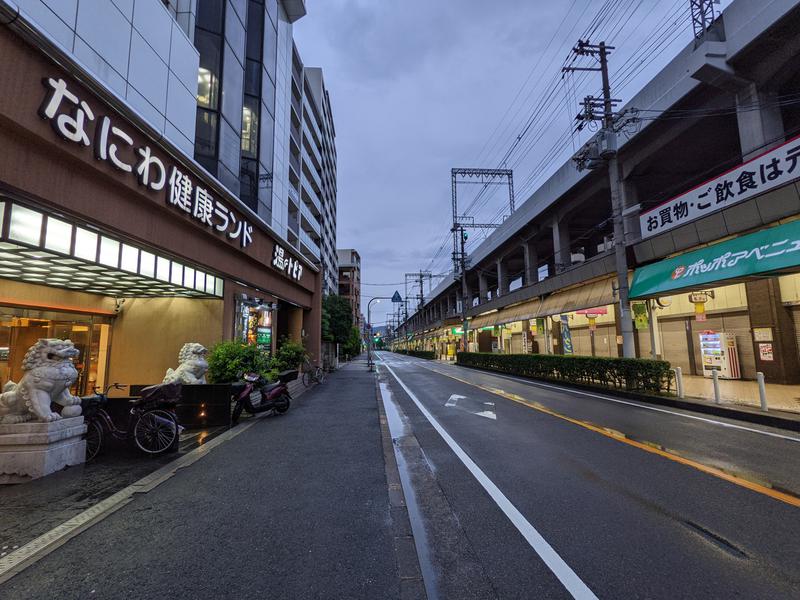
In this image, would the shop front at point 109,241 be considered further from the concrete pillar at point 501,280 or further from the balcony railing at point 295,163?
the concrete pillar at point 501,280

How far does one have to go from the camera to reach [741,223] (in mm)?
11922

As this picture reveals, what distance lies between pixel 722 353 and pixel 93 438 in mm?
21190

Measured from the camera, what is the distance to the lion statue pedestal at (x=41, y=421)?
4.91m

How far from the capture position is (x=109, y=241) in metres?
7.32

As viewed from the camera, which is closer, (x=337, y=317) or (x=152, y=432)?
(x=152, y=432)

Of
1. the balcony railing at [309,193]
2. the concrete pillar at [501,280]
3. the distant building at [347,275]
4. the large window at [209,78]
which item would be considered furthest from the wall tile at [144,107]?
→ the distant building at [347,275]

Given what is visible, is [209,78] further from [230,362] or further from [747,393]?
[747,393]

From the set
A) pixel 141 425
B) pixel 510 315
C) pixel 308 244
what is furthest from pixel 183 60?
pixel 308 244

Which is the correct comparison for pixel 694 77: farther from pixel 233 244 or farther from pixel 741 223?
pixel 233 244

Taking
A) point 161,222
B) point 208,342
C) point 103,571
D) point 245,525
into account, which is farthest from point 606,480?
point 208,342

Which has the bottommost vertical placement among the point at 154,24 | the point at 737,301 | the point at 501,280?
the point at 737,301

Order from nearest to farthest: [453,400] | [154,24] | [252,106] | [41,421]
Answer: [41,421] → [154,24] → [453,400] → [252,106]

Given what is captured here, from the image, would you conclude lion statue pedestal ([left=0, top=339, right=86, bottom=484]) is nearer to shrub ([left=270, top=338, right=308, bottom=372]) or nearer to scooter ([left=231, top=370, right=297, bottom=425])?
scooter ([left=231, top=370, right=297, bottom=425])

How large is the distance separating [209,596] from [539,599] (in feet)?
7.64
